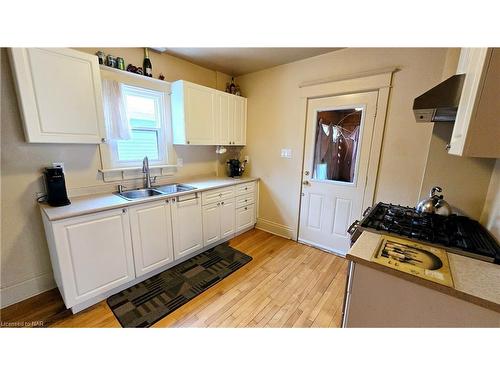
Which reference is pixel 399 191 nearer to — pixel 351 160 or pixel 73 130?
pixel 351 160

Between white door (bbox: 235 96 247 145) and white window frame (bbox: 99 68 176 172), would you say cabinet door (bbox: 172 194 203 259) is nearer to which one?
white window frame (bbox: 99 68 176 172)

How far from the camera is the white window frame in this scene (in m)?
2.15

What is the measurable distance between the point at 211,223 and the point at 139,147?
1.29m

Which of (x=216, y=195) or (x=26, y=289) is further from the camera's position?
(x=216, y=195)

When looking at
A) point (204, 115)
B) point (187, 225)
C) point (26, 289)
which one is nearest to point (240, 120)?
point (204, 115)

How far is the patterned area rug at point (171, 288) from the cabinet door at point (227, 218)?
12.7 inches

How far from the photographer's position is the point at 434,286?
0.89 meters

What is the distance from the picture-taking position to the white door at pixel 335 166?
2389 mm

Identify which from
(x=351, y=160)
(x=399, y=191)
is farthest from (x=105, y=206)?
(x=399, y=191)

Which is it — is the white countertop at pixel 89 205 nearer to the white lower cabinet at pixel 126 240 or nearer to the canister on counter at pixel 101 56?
the white lower cabinet at pixel 126 240

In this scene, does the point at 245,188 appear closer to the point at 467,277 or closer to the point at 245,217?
the point at 245,217

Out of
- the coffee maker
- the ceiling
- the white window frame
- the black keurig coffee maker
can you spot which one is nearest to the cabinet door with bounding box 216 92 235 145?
the coffee maker

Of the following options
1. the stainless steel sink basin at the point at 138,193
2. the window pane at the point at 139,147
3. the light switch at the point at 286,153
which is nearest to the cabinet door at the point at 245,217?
the light switch at the point at 286,153

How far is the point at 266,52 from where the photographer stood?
8.09 feet
